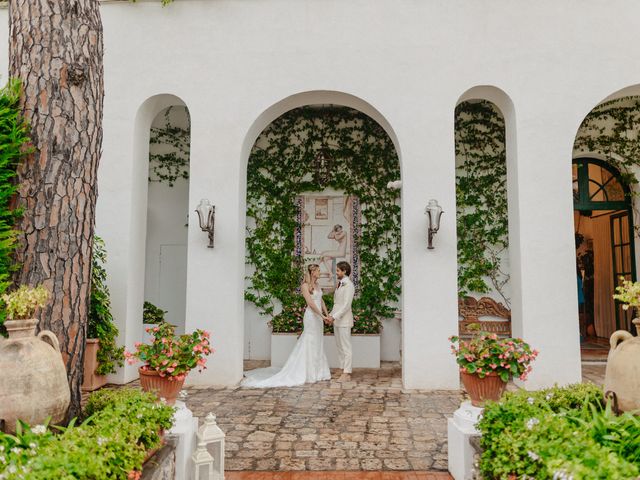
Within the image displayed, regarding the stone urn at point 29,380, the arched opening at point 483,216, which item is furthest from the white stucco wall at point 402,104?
the stone urn at point 29,380

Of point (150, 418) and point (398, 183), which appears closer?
point (150, 418)

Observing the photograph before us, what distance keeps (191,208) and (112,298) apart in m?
1.69

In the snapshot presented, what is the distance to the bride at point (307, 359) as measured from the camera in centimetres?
684

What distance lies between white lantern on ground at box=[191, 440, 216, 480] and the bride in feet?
10.5

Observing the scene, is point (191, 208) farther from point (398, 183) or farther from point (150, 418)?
point (150, 418)

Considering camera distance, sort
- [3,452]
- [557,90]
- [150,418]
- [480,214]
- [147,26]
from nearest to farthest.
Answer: [3,452] → [150,418] → [557,90] → [147,26] → [480,214]

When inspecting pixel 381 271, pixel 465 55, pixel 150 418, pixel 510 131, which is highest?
pixel 465 55

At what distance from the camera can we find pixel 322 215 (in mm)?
9062

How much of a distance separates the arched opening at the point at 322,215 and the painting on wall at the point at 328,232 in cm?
2

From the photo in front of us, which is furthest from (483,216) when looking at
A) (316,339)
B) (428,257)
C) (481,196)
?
(316,339)

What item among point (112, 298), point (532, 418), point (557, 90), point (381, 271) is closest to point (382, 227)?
point (381, 271)

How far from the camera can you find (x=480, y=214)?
8672 millimetres

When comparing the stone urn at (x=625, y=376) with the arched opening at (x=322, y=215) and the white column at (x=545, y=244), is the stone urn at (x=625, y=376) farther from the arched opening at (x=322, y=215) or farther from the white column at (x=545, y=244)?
the arched opening at (x=322, y=215)

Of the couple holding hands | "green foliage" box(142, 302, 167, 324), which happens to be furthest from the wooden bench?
"green foliage" box(142, 302, 167, 324)
